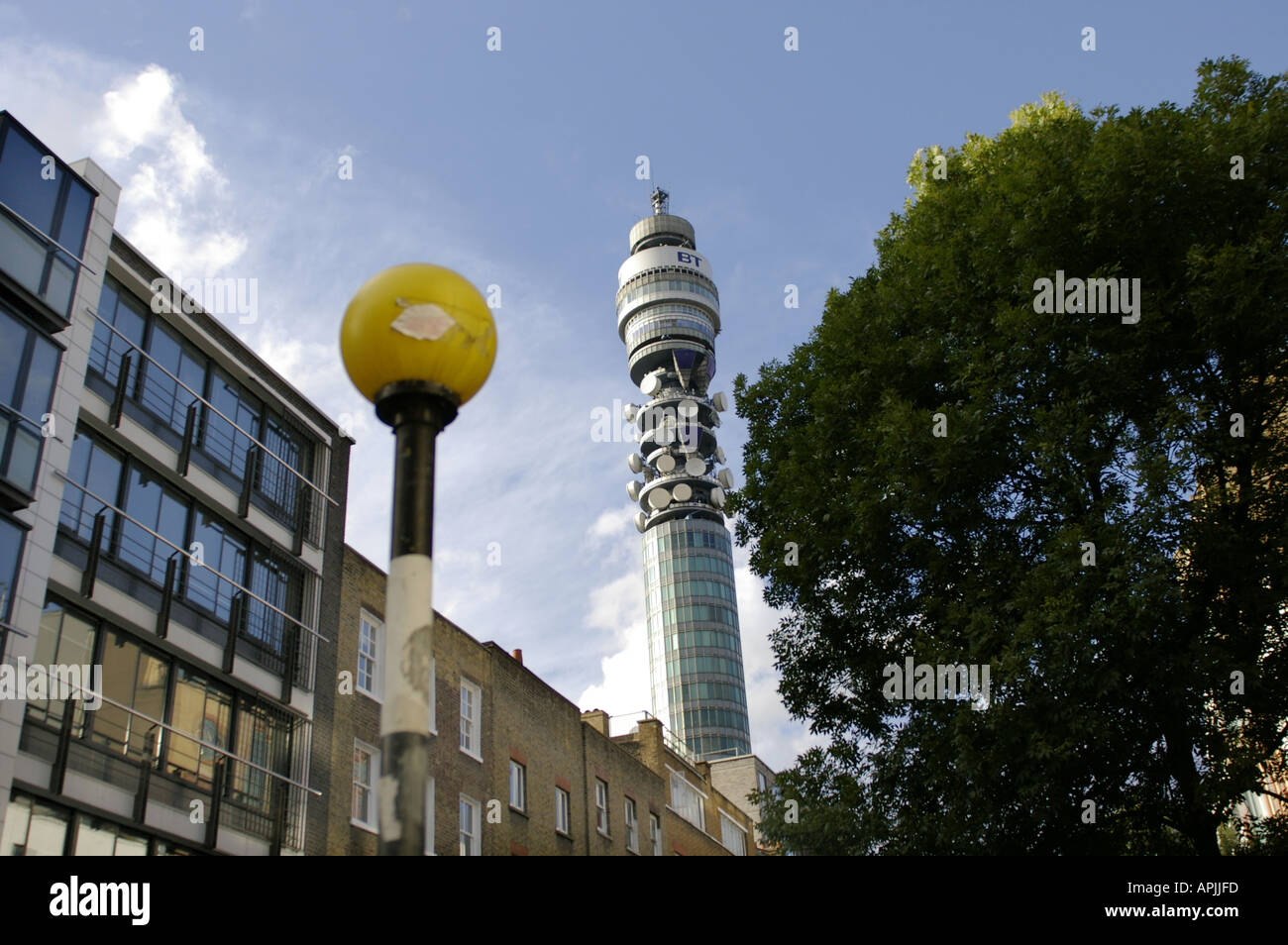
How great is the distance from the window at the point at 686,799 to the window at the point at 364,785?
1935 centimetres

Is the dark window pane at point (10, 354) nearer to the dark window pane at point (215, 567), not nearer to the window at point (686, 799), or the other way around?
the dark window pane at point (215, 567)

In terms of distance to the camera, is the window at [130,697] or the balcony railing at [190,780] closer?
the balcony railing at [190,780]

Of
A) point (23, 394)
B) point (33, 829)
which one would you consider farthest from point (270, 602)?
point (33, 829)

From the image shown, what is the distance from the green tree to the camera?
15.6 meters

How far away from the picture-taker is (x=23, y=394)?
760 inches

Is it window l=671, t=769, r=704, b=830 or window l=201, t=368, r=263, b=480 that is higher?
window l=201, t=368, r=263, b=480

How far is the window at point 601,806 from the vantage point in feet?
121

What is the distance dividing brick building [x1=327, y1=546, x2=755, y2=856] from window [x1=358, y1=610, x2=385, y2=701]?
33mm

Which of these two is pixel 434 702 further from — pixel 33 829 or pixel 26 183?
pixel 26 183

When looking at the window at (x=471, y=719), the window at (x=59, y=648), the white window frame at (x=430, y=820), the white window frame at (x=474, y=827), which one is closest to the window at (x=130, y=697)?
the window at (x=59, y=648)

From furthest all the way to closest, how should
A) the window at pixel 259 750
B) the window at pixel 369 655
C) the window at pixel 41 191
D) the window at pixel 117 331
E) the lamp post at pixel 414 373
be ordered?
the window at pixel 369 655 < the window at pixel 259 750 < the window at pixel 117 331 < the window at pixel 41 191 < the lamp post at pixel 414 373

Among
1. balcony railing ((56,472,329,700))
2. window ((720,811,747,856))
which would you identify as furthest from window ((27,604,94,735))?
window ((720,811,747,856))

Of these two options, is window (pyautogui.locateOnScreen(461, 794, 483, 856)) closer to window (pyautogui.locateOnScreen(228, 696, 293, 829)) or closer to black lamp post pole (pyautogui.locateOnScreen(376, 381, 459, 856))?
window (pyautogui.locateOnScreen(228, 696, 293, 829))
